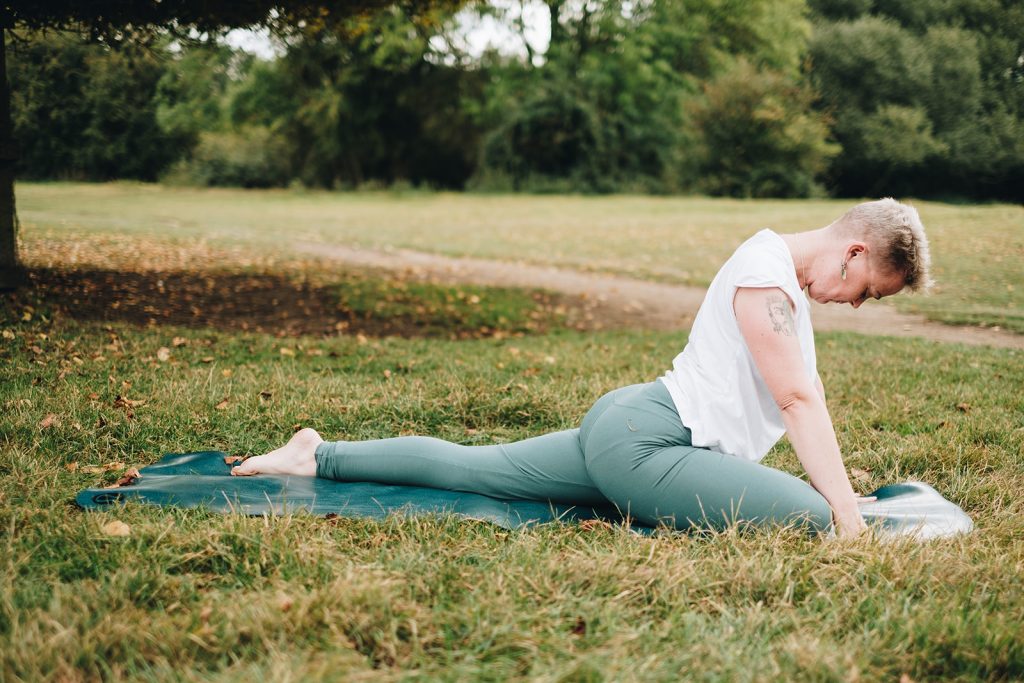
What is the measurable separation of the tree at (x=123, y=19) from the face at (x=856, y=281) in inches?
254

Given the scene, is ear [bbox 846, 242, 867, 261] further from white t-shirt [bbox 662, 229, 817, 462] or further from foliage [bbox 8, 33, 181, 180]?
foliage [bbox 8, 33, 181, 180]

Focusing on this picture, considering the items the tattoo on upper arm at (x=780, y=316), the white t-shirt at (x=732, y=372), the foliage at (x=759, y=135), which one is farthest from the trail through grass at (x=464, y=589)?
the foliage at (x=759, y=135)

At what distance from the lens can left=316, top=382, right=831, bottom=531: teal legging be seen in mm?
2799

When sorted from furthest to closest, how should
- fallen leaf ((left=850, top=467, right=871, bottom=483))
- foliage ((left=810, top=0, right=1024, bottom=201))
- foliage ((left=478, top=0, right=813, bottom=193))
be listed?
foliage ((left=478, top=0, right=813, bottom=193)) < foliage ((left=810, top=0, right=1024, bottom=201)) < fallen leaf ((left=850, top=467, right=871, bottom=483))

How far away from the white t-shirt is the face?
0.11 metres

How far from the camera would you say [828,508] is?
279cm

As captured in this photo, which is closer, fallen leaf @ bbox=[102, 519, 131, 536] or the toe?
fallen leaf @ bbox=[102, 519, 131, 536]

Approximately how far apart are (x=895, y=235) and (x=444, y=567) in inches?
74.1

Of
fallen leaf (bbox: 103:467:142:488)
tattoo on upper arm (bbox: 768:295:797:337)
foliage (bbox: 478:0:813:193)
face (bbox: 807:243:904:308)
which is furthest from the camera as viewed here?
foliage (bbox: 478:0:813:193)

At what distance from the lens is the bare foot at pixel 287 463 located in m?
3.44

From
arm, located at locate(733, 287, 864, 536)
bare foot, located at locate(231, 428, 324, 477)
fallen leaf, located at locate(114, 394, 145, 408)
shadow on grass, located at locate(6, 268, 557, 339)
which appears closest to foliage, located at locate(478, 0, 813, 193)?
shadow on grass, located at locate(6, 268, 557, 339)

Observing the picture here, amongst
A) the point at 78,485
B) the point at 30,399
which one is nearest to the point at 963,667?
A: the point at 78,485

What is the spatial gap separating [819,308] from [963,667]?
9014 mm

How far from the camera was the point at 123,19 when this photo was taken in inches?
281
